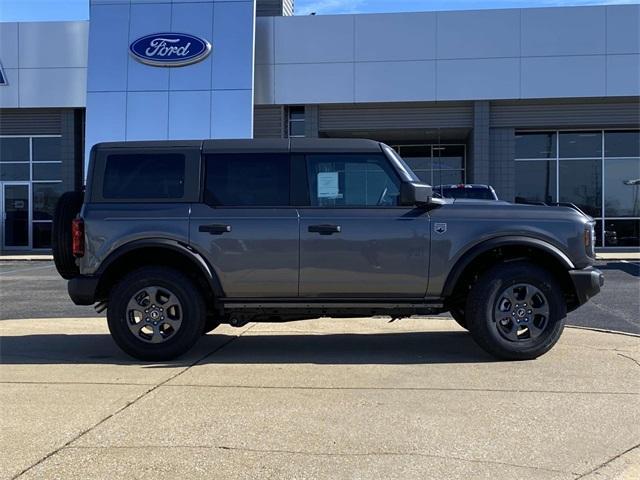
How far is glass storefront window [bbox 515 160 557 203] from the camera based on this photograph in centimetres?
2238

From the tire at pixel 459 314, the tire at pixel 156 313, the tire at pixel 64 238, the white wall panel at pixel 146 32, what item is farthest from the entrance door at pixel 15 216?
the tire at pixel 459 314

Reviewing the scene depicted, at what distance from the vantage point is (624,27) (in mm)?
20234

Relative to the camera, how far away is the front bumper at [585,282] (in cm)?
598

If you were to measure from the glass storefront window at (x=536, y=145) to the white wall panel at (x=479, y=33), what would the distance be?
3.19m

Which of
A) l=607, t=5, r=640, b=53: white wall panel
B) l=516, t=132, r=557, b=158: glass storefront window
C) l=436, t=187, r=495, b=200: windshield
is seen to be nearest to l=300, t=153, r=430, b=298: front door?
l=436, t=187, r=495, b=200: windshield

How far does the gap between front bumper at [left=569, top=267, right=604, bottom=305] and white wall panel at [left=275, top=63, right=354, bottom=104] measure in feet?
53.2

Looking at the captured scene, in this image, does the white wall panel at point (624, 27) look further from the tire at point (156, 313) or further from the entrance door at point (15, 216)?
the entrance door at point (15, 216)

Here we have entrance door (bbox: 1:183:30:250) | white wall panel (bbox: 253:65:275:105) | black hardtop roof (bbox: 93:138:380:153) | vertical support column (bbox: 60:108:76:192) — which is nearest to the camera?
black hardtop roof (bbox: 93:138:380:153)

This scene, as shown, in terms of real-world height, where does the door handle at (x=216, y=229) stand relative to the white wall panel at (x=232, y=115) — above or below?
below

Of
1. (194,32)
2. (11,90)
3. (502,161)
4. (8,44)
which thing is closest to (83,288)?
(194,32)

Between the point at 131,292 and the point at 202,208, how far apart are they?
3.42 feet

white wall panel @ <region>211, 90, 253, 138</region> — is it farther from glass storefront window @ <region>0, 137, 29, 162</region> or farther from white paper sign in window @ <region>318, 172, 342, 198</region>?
white paper sign in window @ <region>318, 172, 342, 198</region>

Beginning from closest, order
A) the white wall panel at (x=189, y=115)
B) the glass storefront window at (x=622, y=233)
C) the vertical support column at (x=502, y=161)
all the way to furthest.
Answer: the white wall panel at (x=189, y=115) < the vertical support column at (x=502, y=161) < the glass storefront window at (x=622, y=233)

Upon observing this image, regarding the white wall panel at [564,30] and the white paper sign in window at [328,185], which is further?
the white wall panel at [564,30]
